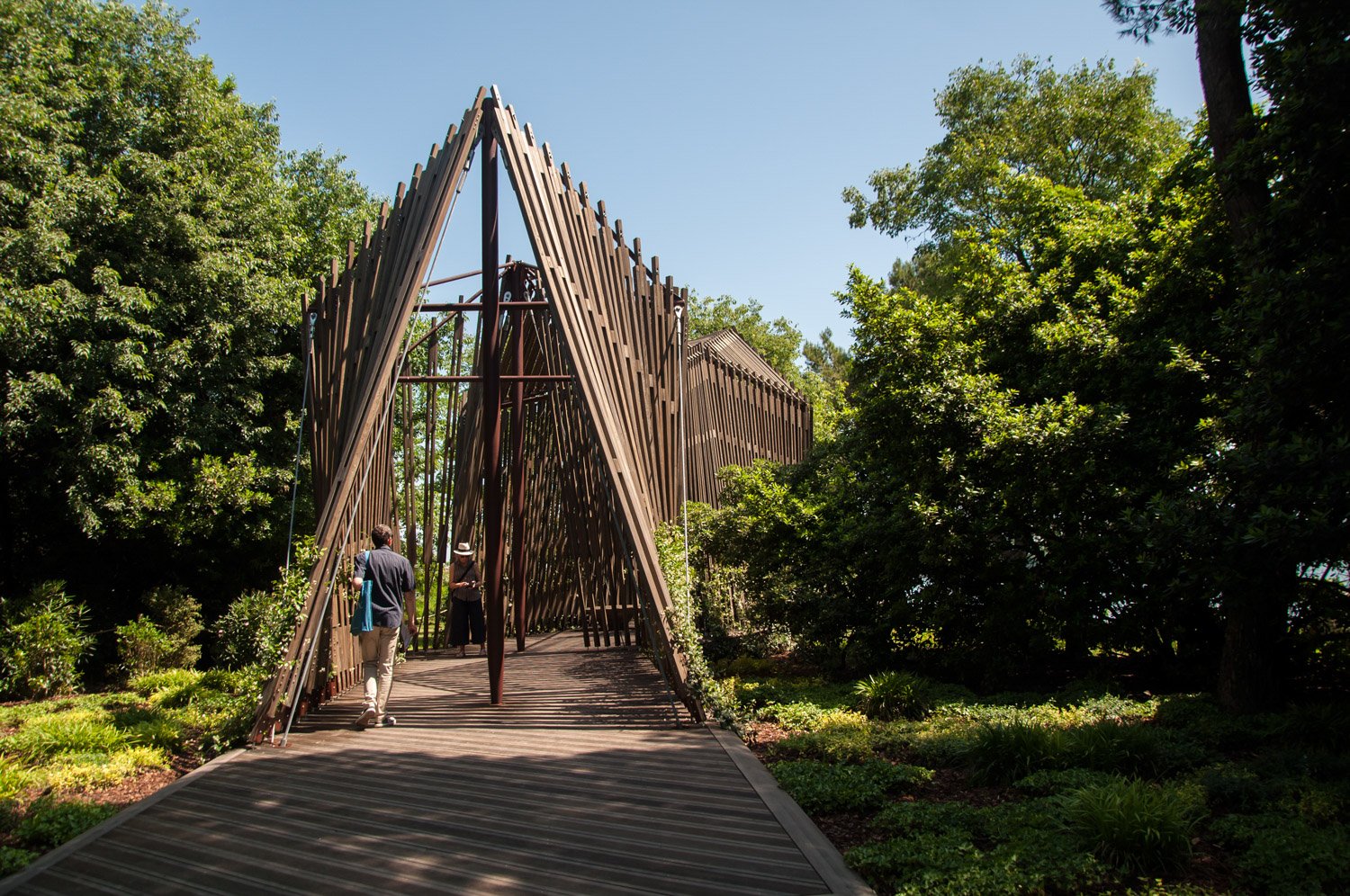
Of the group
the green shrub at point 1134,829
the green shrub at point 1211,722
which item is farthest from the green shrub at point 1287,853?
the green shrub at point 1211,722

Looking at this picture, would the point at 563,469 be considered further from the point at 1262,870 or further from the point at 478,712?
the point at 1262,870

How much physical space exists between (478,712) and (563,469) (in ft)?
13.8

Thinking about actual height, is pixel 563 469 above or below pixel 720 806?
above

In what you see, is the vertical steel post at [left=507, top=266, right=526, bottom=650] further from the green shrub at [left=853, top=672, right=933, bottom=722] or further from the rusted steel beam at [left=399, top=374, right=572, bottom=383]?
the green shrub at [left=853, top=672, right=933, bottom=722]

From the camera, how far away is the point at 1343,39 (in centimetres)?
493

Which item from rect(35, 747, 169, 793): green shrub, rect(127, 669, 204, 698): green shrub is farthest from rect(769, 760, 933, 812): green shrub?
rect(127, 669, 204, 698): green shrub

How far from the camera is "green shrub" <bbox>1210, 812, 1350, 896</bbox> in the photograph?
3.48 meters

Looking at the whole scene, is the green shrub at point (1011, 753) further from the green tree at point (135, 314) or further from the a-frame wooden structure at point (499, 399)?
the green tree at point (135, 314)

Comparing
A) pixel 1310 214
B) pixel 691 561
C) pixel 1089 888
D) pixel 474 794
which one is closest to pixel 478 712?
pixel 474 794

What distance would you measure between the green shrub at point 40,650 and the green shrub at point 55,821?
23.7 ft

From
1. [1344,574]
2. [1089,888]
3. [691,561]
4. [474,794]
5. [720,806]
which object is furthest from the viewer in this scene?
[691,561]

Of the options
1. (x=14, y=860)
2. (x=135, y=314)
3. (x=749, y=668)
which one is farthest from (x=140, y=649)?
(x=14, y=860)

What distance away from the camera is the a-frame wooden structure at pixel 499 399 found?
275 inches

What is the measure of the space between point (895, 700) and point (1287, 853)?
3606 mm
